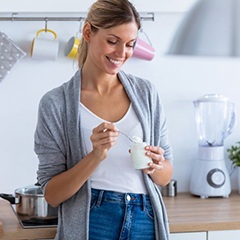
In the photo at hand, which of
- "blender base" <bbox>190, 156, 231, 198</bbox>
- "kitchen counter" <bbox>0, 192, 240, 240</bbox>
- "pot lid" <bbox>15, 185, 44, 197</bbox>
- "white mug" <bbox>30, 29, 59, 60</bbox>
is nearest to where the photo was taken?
"kitchen counter" <bbox>0, 192, 240, 240</bbox>

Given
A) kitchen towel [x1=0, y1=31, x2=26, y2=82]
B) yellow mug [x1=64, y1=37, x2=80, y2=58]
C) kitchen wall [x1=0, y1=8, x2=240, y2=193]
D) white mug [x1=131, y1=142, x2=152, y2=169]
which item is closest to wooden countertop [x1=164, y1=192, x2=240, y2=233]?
kitchen wall [x1=0, y1=8, x2=240, y2=193]

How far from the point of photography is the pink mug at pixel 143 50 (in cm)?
240

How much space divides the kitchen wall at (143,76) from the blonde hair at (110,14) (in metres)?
0.75

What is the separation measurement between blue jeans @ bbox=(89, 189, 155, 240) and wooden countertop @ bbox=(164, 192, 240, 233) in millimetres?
325

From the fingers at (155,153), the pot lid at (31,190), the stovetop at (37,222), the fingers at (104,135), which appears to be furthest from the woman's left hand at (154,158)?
the pot lid at (31,190)

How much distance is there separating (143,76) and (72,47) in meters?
0.35

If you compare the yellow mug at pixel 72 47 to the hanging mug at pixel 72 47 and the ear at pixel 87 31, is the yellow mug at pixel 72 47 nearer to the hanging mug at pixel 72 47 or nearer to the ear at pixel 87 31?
the hanging mug at pixel 72 47

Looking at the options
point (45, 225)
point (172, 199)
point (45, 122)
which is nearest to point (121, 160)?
point (45, 122)

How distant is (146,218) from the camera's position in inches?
64.4

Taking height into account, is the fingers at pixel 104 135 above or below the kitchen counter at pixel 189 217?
above

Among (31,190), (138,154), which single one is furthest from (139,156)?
(31,190)

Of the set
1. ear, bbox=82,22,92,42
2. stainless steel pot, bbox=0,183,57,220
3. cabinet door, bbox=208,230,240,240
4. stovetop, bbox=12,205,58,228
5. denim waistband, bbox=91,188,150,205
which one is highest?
ear, bbox=82,22,92,42

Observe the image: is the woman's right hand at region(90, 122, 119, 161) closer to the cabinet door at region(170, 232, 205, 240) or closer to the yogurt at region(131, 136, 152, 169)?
the yogurt at region(131, 136, 152, 169)

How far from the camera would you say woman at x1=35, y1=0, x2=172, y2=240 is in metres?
1.60
